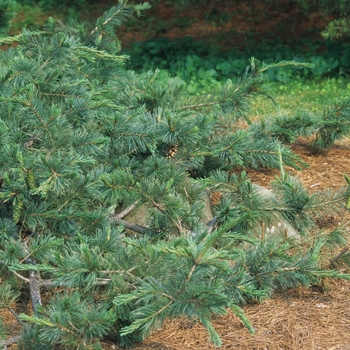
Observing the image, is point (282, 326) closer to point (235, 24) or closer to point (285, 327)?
point (285, 327)

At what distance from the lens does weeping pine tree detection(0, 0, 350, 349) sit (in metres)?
3.11

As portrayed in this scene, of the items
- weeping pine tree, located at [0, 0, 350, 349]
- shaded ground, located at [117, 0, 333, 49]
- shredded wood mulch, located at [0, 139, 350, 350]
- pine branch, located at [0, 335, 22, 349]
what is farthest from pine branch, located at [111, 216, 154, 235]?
shaded ground, located at [117, 0, 333, 49]

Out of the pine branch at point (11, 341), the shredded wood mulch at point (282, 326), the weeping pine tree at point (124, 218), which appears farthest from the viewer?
the shredded wood mulch at point (282, 326)

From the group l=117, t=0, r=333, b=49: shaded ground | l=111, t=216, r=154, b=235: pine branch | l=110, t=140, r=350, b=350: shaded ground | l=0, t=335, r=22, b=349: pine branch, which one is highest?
l=0, t=335, r=22, b=349: pine branch

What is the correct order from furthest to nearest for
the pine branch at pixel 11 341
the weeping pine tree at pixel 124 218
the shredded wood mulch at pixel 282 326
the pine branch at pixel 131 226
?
1. the pine branch at pixel 131 226
2. the shredded wood mulch at pixel 282 326
3. the pine branch at pixel 11 341
4. the weeping pine tree at pixel 124 218

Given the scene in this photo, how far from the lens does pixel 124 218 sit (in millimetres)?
4348

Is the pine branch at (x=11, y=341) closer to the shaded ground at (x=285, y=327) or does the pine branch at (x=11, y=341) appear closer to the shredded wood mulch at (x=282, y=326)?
the shredded wood mulch at (x=282, y=326)

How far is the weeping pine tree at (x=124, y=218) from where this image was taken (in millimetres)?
3109

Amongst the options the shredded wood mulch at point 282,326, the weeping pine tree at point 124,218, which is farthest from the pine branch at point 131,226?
the shredded wood mulch at point 282,326

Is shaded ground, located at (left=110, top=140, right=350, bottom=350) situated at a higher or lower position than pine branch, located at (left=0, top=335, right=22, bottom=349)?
lower

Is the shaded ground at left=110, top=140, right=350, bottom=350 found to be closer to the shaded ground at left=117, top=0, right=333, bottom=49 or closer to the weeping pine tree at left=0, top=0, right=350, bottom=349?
the weeping pine tree at left=0, top=0, right=350, bottom=349

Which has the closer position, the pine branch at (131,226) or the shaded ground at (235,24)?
the pine branch at (131,226)

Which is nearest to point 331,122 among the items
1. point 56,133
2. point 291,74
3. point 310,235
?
point 310,235

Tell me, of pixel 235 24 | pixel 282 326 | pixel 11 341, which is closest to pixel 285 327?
pixel 282 326
